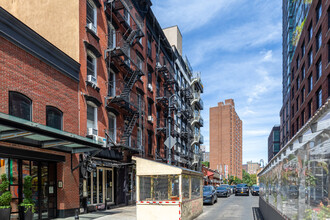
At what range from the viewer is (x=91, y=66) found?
747 inches

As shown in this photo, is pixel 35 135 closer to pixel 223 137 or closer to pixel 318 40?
pixel 318 40

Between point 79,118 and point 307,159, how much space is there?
13.6m

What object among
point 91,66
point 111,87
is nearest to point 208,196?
point 111,87

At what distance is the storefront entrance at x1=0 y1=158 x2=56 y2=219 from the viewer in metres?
12.0

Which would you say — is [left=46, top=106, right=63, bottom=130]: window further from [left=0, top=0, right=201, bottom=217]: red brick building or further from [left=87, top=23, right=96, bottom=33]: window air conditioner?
[left=87, top=23, right=96, bottom=33]: window air conditioner

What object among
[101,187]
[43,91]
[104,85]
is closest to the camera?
[43,91]

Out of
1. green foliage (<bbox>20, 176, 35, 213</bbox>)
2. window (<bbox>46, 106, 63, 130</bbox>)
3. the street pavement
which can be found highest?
window (<bbox>46, 106, 63, 130</bbox>)

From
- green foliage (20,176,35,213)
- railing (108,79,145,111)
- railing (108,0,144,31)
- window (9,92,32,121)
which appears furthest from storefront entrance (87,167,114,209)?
railing (108,0,144,31)

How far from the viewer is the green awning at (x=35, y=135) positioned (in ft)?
29.1

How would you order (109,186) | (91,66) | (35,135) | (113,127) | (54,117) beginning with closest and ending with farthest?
(35,135)
(54,117)
(91,66)
(109,186)
(113,127)

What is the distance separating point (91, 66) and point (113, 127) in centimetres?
506

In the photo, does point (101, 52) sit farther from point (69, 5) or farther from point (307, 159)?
point (307, 159)

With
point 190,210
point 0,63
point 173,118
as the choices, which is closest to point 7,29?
point 0,63

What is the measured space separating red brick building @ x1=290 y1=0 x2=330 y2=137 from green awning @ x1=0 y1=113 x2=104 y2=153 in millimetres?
27030
